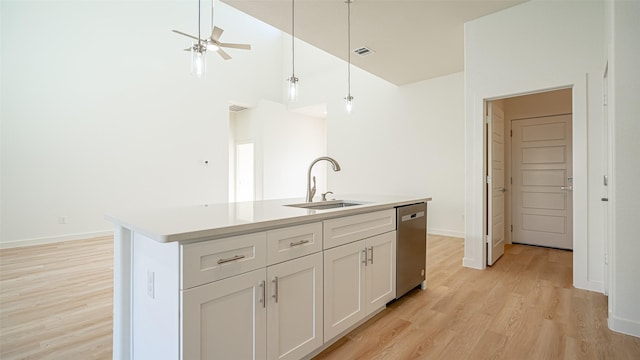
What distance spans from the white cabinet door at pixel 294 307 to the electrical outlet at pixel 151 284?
50 cm

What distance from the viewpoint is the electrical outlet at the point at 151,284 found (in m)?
1.31

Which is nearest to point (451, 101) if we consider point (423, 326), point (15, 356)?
point (423, 326)

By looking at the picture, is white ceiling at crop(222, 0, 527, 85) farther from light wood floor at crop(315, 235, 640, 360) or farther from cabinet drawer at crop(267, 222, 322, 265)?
light wood floor at crop(315, 235, 640, 360)

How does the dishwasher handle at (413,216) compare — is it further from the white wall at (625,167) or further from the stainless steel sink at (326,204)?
the white wall at (625,167)

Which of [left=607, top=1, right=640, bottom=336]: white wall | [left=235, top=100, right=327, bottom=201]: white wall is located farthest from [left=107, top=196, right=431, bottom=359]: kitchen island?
[left=235, top=100, right=327, bottom=201]: white wall

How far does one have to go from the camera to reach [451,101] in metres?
5.43

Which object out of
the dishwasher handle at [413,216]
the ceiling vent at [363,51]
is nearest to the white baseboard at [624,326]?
the dishwasher handle at [413,216]

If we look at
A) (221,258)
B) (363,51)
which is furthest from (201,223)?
(363,51)

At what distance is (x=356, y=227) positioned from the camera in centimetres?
199

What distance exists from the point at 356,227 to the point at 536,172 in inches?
156

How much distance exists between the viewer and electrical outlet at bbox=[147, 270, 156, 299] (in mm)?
1307

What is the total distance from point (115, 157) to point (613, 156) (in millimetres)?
6563

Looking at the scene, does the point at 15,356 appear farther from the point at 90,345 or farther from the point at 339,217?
the point at 339,217

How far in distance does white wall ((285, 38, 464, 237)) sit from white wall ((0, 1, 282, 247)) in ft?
8.18
